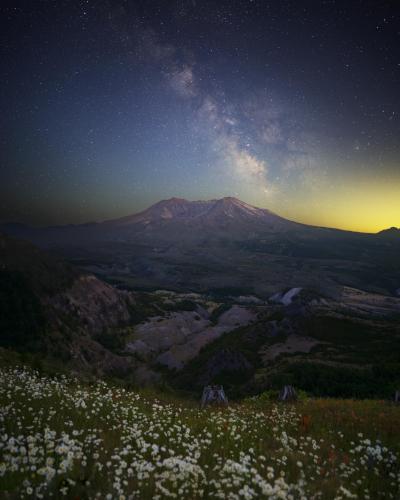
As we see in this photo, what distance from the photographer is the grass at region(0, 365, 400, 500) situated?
18.9 feet

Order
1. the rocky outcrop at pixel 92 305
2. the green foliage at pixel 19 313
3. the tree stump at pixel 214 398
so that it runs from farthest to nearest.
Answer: the rocky outcrop at pixel 92 305 < the green foliage at pixel 19 313 < the tree stump at pixel 214 398

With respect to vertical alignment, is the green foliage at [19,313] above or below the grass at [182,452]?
below

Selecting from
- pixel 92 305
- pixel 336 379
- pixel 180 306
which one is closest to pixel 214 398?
pixel 336 379

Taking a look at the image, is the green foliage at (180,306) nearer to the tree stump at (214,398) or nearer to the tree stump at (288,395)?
the tree stump at (288,395)

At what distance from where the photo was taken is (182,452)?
790 centimetres

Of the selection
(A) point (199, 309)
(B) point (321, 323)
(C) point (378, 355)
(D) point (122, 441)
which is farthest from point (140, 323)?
(D) point (122, 441)

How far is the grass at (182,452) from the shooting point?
5773mm

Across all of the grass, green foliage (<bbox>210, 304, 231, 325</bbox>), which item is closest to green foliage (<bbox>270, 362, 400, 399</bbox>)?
the grass

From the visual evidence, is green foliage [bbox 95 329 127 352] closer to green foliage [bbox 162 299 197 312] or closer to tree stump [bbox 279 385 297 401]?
green foliage [bbox 162 299 197 312]

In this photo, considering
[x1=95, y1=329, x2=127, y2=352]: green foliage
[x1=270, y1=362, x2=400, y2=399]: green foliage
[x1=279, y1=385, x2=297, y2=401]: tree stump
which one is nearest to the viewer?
[x1=279, y1=385, x2=297, y2=401]: tree stump

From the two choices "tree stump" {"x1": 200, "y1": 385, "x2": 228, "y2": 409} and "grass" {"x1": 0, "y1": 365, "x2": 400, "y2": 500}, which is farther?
"tree stump" {"x1": 200, "y1": 385, "x2": 228, "y2": 409}

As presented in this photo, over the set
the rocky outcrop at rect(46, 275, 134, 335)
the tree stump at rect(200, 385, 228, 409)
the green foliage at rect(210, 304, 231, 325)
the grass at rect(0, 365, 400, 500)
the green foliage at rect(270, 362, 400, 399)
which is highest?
the grass at rect(0, 365, 400, 500)

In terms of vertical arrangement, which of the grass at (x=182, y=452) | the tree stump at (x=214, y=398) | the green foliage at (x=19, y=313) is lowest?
the green foliage at (x=19, y=313)

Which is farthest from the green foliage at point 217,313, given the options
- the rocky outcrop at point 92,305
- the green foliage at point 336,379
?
the green foliage at point 336,379
